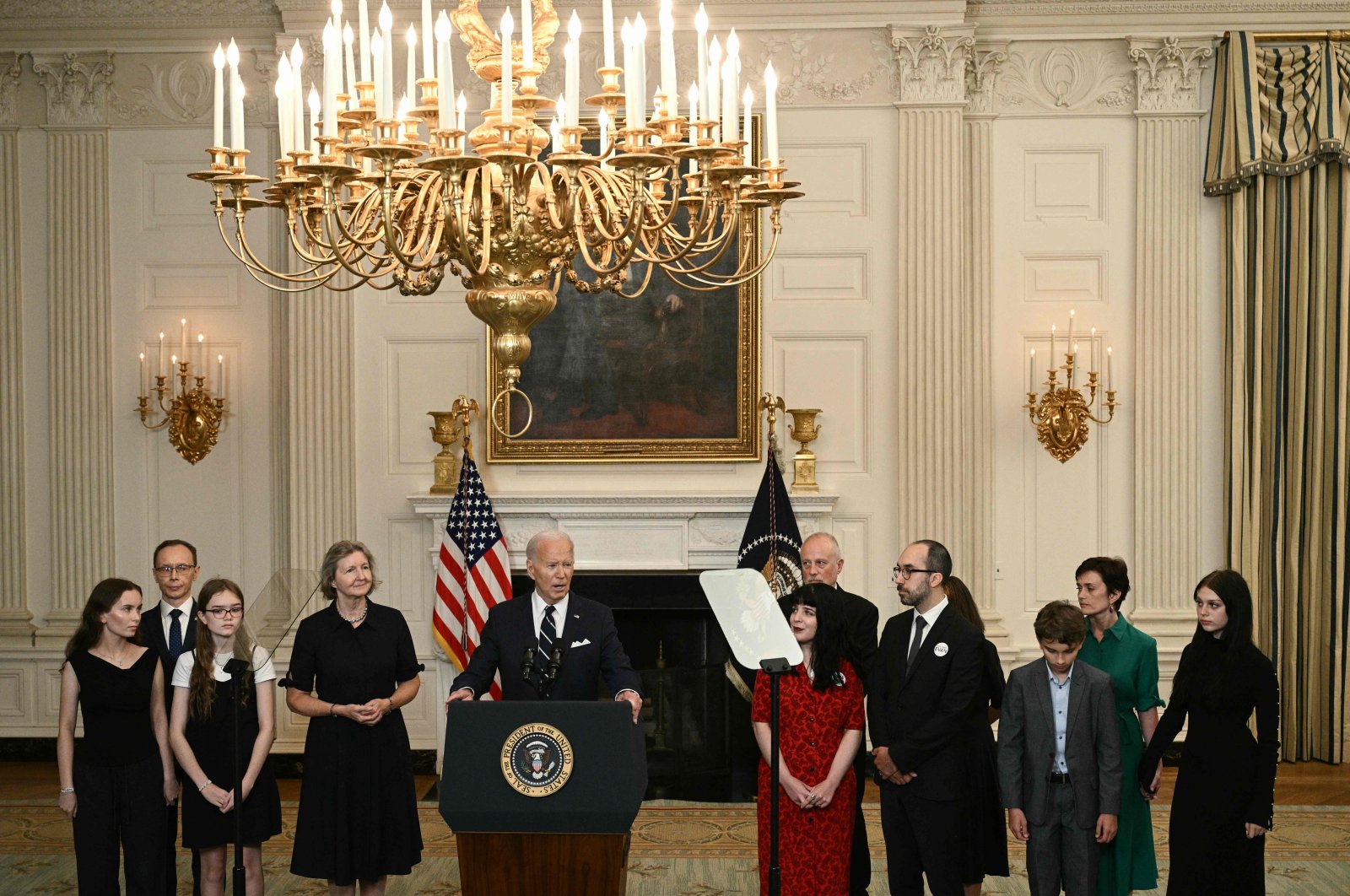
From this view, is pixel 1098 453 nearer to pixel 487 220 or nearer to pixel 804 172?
pixel 804 172

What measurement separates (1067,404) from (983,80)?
2.08 metres

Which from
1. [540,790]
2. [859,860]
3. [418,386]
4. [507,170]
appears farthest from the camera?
[418,386]

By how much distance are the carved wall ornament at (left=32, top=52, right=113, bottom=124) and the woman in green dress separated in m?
6.68

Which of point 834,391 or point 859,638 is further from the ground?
point 834,391

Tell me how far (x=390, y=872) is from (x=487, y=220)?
263cm

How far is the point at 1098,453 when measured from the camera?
8.28 meters

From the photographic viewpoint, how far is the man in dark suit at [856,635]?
4914mm

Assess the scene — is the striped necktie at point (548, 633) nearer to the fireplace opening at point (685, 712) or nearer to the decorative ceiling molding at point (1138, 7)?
the fireplace opening at point (685, 712)

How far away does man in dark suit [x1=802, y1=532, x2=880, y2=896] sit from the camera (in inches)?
193

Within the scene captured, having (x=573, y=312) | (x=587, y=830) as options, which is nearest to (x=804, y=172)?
(x=573, y=312)

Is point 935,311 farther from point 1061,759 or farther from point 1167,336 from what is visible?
point 1061,759

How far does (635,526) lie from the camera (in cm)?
811

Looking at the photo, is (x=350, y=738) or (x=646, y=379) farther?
(x=646, y=379)

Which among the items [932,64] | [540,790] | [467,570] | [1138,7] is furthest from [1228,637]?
[1138,7]
